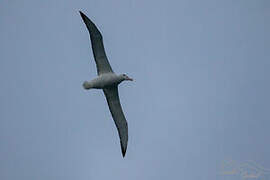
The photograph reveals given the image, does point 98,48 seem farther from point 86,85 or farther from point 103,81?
point 86,85

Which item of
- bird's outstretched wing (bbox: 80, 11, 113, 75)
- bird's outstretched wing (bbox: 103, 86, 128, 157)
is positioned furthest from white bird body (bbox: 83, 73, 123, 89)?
bird's outstretched wing (bbox: 103, 86, 128, 157)

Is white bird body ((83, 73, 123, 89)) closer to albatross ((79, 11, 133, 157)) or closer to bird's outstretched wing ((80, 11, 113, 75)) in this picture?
albatross ((79, 11, 133, 157))

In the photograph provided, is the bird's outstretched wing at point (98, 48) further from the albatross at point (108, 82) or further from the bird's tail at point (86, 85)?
the bird's tail at point (86, 85)

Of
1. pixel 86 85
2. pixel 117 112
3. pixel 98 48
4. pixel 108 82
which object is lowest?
pixel 117 112

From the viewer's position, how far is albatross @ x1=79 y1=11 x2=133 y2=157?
1448 inches

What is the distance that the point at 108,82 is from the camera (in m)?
37.9

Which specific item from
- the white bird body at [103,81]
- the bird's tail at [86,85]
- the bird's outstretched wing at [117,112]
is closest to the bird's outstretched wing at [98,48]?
the white bird body at [103,81]

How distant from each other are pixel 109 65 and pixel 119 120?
3.19 meters

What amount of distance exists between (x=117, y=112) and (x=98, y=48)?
13.3ft

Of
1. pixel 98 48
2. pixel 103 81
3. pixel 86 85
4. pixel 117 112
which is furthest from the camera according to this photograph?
pixel 117 112

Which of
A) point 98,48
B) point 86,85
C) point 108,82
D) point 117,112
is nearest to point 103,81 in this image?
point 108,82

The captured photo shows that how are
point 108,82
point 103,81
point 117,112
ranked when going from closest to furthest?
point 103,81, point 108,82, point 117,112

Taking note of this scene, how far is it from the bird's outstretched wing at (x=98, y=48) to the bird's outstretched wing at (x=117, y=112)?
1.29 metres

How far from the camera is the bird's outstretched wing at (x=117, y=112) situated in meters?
38.5
